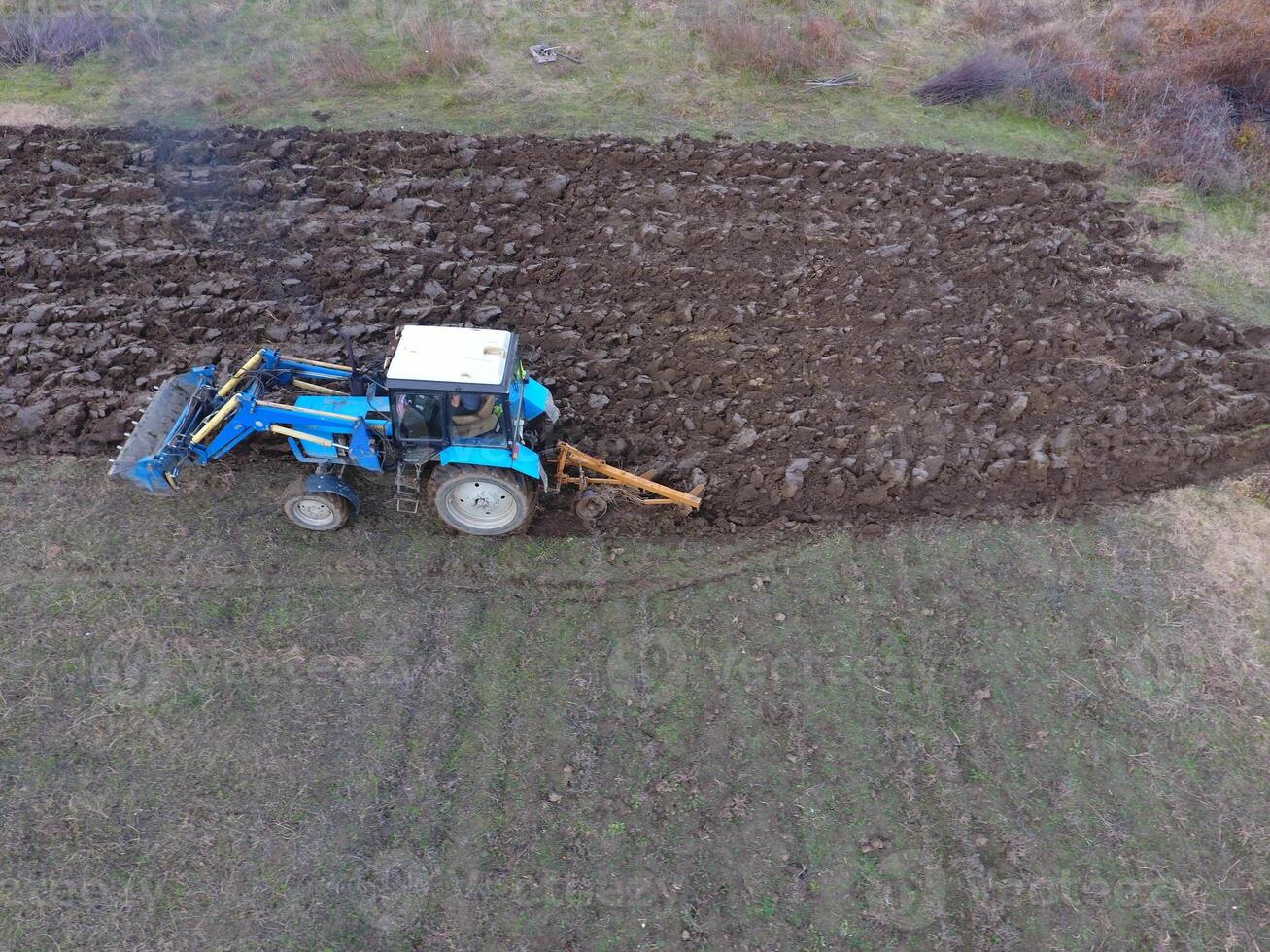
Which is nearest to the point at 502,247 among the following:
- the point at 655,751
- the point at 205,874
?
the point at 655,751

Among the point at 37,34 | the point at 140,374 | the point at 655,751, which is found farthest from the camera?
the point at 37,34

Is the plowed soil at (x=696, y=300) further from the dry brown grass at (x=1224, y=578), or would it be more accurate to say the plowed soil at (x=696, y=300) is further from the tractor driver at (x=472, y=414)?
the tractor driver at (x=472, y=414)

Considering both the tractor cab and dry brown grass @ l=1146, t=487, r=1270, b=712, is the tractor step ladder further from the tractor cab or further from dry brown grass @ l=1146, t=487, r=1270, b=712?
dry brown grass @ l=1146, t=487, r=1270, b=712

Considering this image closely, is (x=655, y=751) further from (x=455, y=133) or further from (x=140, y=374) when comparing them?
(x=455, y=133)

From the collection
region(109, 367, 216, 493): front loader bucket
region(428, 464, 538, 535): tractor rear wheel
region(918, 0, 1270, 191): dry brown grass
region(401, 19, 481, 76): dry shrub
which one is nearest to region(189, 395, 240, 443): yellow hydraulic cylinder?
region(109, 367, 216, 493): front loader bucket

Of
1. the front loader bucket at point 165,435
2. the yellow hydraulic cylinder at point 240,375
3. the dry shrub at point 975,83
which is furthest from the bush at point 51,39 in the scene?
the dry shrub at point 975,83

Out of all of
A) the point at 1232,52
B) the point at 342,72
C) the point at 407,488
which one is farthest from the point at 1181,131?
the point at 342,72
